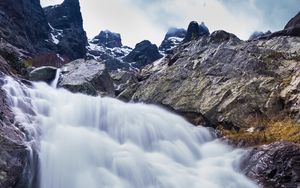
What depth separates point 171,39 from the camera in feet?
479

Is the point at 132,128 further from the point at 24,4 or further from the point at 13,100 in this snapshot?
the point at 24,4

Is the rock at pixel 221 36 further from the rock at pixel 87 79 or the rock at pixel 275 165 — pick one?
the rock at pixel 275 165

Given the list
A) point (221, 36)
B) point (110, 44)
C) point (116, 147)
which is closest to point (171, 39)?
point (110, 44)

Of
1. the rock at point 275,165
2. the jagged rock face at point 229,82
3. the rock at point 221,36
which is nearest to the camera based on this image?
the rock at point 275,165

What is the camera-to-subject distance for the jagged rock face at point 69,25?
10150 centimetres

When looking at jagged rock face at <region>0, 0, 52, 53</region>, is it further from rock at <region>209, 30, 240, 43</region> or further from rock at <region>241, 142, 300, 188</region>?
rock at <region>241, 142, 300, 188</region>

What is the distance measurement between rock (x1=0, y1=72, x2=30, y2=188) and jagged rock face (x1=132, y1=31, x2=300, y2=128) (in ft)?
36.3

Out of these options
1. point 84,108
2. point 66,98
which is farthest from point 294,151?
point 66,98

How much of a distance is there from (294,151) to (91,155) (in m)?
6.66

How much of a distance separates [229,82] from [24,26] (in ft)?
213

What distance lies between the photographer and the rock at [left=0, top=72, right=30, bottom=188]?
11.7 metres

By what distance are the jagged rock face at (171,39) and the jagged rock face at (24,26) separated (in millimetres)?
43173

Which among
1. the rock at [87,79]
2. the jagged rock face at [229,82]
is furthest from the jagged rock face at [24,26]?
the jagged rock face at [229,82]

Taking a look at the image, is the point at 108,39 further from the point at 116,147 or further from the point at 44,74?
the point at 116,147
